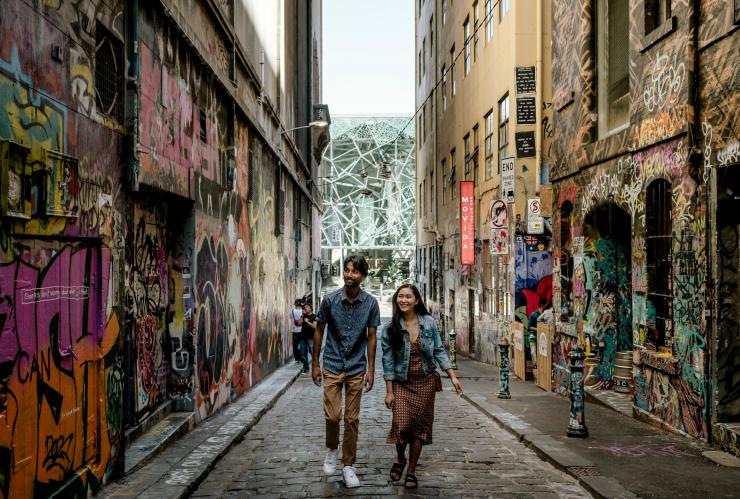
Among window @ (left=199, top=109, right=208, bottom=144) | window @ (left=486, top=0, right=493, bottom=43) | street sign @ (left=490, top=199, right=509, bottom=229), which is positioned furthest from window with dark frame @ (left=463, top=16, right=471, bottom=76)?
window @ (left=199, top=109, right=208, bottom=144)

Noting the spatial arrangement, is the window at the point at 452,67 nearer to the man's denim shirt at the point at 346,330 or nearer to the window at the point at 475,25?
the window at the point at 475,25

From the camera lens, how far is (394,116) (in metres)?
68.7

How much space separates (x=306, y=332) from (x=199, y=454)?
10.3 m

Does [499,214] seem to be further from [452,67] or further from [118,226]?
[452,67]

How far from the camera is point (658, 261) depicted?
9.85 metres

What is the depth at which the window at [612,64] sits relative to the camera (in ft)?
38.1

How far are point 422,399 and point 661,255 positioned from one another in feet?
15.9

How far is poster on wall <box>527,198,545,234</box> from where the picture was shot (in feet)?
54.0

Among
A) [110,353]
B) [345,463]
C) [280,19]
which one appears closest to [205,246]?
[110,353]

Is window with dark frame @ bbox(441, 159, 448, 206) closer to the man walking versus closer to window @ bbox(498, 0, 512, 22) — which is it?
window @ bbox(498, 0, 512, 22)

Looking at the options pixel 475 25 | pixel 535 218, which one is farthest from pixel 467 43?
pixel 535 218

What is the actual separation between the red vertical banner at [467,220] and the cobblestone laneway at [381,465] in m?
12.4

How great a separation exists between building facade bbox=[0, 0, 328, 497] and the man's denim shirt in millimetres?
1890

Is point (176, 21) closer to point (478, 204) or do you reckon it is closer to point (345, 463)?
point (345, 463)
